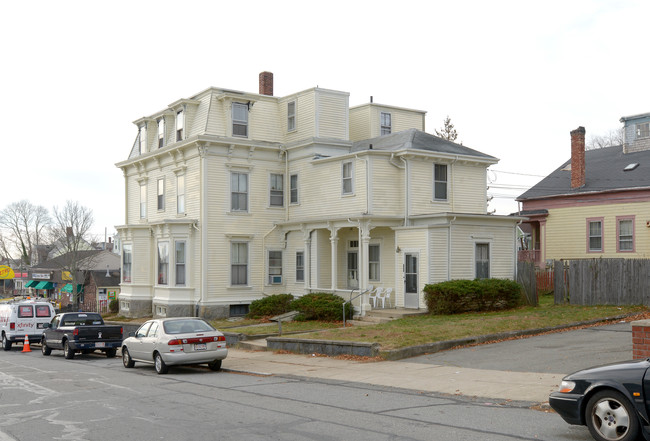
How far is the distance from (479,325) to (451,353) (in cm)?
366

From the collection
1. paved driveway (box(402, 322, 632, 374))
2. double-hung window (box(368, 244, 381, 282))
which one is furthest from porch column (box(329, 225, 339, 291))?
paved driveway (box(402, 322, 632, 374))

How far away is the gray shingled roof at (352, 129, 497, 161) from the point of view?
96.6 feet

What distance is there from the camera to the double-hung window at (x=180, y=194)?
33.0 metres

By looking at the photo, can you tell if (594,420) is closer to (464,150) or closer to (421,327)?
(421,327)

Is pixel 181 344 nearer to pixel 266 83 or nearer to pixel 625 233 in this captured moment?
pixel 266 83

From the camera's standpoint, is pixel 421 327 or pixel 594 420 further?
pixel 421 327

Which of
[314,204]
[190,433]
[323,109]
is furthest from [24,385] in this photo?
[323,109]

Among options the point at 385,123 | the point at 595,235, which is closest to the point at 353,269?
the point at 385,123

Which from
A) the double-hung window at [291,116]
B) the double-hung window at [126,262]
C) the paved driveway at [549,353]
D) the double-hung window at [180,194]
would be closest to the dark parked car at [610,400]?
the paved driveway at [549,353]

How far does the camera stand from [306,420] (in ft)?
33.8

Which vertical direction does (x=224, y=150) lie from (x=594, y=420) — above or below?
above

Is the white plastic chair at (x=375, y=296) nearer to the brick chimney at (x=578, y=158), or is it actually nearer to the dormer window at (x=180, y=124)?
the dormer window at (x=180, y=124)

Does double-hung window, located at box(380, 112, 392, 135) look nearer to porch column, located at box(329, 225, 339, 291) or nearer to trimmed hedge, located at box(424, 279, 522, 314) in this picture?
porch column, located at box(329, 225, 339, 291)

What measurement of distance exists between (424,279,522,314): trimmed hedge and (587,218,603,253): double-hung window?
38.4ft
